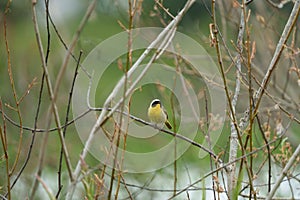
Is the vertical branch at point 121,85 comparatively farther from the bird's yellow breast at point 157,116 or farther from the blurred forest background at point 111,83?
Result: the bird's yellow breast at point 157,116

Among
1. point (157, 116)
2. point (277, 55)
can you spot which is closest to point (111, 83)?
point (157, 116)

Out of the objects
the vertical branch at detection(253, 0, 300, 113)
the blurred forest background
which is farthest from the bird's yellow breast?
the vertical branch at detection(253, 0, 300, 113)

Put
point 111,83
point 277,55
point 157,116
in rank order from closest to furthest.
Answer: point 277,55 < point 157,116 < point 111,83

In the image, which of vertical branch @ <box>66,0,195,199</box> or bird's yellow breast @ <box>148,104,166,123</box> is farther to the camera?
bird's yellow breast @ <box>148,104,166,123</box>

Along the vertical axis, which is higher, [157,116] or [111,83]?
[111,83]

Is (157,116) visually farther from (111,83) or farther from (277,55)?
(111,83)

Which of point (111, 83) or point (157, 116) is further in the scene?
point (111, 83)

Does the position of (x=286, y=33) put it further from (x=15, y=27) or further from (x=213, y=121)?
(x=15, y=27)

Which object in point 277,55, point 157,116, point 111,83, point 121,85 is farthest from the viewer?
point 111,83

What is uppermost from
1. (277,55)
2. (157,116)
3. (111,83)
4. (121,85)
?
(111,83)

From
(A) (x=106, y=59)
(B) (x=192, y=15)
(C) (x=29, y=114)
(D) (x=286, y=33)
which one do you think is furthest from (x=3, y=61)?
(D) (x=286, y=33)

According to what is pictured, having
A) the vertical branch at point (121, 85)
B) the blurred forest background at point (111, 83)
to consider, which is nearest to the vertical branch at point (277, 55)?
the vertical branch at point (121, 85)

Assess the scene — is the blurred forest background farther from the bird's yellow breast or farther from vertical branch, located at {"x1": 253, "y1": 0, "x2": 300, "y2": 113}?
vertical branch, located at {"x1": 253, "y1": 0, "x2": 300, "y2": 113}

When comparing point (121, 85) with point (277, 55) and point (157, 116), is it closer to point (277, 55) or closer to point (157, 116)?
point (277, 55)
